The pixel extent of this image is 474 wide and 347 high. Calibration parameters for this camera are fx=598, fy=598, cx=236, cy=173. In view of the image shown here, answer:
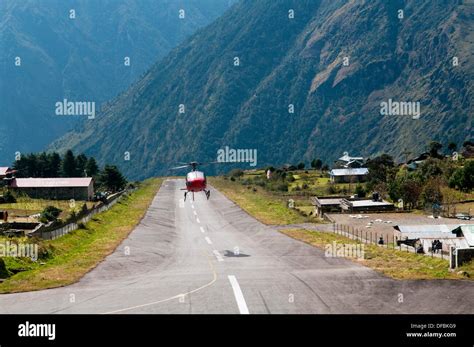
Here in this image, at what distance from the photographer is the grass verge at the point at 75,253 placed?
31.1 meters

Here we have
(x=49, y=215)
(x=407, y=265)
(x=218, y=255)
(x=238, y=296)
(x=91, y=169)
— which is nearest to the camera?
(x=238, y=296)

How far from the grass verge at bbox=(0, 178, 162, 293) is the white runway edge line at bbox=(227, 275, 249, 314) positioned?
8481mm

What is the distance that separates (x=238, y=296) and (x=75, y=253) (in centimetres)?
2273

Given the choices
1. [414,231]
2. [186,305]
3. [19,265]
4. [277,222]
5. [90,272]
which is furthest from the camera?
[277,222]

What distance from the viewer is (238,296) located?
84.0 feet

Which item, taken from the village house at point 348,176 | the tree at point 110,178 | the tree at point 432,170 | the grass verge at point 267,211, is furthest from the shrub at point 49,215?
the village house at point 348,176

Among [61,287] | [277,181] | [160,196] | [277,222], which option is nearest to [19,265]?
[61,287]

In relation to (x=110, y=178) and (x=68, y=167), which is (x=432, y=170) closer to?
(x=110, y=178)

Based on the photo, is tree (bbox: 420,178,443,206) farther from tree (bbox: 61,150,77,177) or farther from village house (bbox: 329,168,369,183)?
tree (bbox: 61,150,77,177)

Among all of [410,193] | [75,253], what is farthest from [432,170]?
[75,253]

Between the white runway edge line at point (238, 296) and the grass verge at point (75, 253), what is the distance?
8481 mm

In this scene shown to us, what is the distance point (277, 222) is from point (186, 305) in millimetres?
47902

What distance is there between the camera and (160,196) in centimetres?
12031
